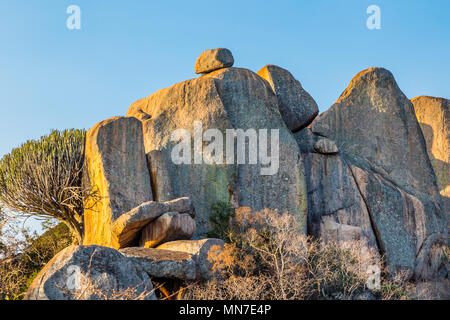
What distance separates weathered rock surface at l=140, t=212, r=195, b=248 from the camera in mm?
18812

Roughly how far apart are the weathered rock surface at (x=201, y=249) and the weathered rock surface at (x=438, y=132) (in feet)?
60.9

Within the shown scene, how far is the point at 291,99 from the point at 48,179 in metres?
12.4

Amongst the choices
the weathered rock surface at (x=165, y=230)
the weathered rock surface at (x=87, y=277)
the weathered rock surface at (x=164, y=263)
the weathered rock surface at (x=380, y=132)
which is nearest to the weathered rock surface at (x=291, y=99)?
the weathered rock surface at (x=380, y=132)

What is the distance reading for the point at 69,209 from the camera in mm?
21797

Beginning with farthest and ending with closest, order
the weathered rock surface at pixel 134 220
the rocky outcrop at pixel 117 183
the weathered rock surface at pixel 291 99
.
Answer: the weathered rock surface at pixel 291 99 < the rocky outcrop at pixel 117 183 < the weathered rock surface at pixel 134 220

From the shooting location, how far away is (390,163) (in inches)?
1075

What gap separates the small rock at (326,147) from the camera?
84.9ft

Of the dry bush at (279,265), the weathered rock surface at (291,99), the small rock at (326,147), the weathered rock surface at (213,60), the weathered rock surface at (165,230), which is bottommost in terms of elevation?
the dry bush at (279,265)

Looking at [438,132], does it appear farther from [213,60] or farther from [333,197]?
[213,60]

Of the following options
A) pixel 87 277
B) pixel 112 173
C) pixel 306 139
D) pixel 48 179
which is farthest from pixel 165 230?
pixel 306 139

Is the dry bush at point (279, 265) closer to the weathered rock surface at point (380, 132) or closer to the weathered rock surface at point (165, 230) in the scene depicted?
the weathered rock surface at point (165, 230)

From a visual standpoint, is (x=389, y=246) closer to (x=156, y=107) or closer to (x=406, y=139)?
(x=406, y=139)
